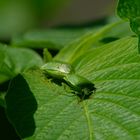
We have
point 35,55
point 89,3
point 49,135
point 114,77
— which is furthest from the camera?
point 89,3

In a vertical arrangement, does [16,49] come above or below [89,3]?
above

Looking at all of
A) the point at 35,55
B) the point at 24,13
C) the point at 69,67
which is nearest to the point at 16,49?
the point at 35,55

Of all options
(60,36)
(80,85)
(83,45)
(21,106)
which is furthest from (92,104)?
(60,36)

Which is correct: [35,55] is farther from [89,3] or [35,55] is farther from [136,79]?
[89,3]

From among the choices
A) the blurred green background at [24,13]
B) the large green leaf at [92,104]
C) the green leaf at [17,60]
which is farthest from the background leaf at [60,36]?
the blurred green background at [24,13]

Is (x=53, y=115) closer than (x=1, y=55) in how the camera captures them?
Yes

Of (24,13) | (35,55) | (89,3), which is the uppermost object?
(35,55)

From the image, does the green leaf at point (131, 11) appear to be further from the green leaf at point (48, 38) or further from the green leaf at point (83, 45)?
the green leaf at point (48, 38)
